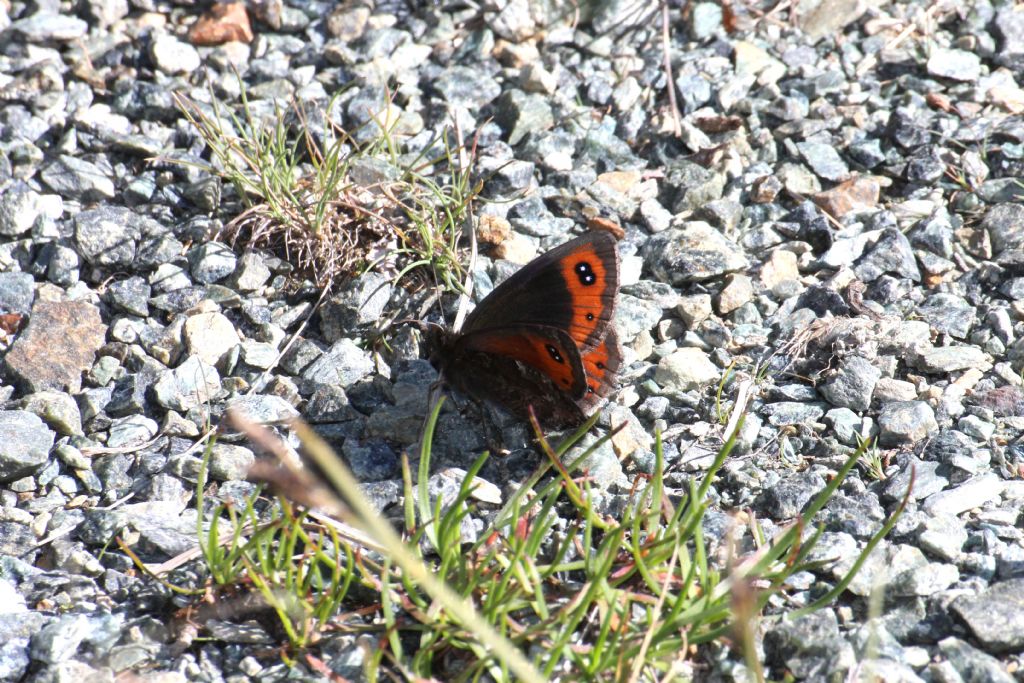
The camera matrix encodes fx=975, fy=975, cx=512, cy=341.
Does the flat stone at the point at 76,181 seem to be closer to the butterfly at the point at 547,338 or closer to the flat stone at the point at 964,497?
the butterfly at the point at 547,338

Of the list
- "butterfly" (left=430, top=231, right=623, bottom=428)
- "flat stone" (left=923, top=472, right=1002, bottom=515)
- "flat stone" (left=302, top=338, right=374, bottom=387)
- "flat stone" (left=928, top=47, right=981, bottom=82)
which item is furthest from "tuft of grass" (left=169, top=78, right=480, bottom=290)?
"flat stone" (left=928, top=47, right=981, bottom=82)

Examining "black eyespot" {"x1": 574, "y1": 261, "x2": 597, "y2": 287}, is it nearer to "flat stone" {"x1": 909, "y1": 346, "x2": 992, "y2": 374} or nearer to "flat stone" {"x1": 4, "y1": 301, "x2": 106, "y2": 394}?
"flat stone" {"x1": 909, "y1": 346, "x2": 992, "y2": 374}

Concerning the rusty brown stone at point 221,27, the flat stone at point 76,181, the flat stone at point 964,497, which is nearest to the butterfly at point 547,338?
the flat stone at point 964,497

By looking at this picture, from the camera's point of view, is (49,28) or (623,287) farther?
(49,28)

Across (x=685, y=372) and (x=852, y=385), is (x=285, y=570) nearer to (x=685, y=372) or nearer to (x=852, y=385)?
(x=685, y=372)

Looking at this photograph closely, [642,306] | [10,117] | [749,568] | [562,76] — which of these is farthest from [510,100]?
[749,568]

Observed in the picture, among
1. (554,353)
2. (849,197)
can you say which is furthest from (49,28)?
(849,197)

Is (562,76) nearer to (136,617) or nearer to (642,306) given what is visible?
(642,306)
